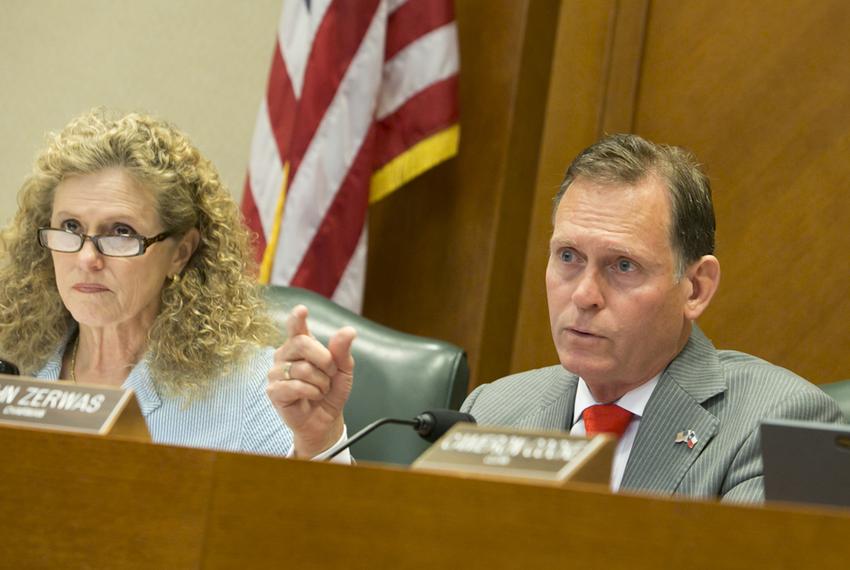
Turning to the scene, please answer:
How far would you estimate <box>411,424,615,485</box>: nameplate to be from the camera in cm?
112

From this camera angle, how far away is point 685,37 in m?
3.21

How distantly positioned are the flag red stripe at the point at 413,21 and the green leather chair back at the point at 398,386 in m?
1.18

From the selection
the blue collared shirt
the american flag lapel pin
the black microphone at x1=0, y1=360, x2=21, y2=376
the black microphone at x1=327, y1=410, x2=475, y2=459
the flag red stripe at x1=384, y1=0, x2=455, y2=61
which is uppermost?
the flag red stripe at x1=384, y1=0, x2=455, y2=61

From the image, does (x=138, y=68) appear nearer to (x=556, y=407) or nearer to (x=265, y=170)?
(x=265, y=170)

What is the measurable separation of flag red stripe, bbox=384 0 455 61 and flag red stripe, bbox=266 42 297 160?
30cm

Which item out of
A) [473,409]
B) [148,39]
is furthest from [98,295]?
[148,39]

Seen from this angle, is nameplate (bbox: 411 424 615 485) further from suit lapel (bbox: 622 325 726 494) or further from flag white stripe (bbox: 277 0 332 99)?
flag white stripe (bbox: 277 0 332 99)

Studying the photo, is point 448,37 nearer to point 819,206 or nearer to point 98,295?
point 819,206

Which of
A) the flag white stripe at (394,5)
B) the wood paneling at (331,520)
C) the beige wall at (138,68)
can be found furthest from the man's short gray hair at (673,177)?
the beige wall at (138,68)

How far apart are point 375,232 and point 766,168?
47.2 inches

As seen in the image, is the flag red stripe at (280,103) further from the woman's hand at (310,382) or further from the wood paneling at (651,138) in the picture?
the woman's hand at (310,382)

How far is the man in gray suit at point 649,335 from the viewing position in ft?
6.39

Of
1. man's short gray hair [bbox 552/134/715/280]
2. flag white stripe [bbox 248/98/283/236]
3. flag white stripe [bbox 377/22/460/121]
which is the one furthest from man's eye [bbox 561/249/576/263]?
flag white stripe [bbox 248/98/283/236]

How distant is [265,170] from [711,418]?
191cm
